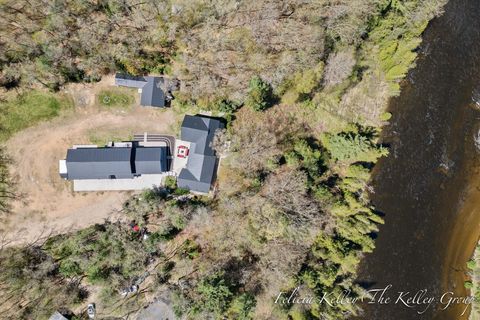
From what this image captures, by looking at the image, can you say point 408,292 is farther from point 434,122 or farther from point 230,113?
point 230,113

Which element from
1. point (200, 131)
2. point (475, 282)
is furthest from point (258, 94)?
point (475, 282)

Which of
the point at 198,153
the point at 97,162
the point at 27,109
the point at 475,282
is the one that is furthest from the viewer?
the point at 475,282

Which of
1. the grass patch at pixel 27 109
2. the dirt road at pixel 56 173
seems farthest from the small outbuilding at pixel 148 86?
the grass patch at pixel 27 109

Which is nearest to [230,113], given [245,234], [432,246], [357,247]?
[245,234]

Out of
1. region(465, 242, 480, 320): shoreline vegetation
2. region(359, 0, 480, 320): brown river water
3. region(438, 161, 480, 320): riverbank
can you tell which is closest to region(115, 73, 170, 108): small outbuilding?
region(359, 0, 480, 320): brown river water

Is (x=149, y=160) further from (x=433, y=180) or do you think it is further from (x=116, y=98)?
(x=433, y=180)

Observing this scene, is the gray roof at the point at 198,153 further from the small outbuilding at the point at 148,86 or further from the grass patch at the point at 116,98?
the grass patch at the point at 116,98

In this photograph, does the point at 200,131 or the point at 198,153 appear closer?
the point at 200,131
